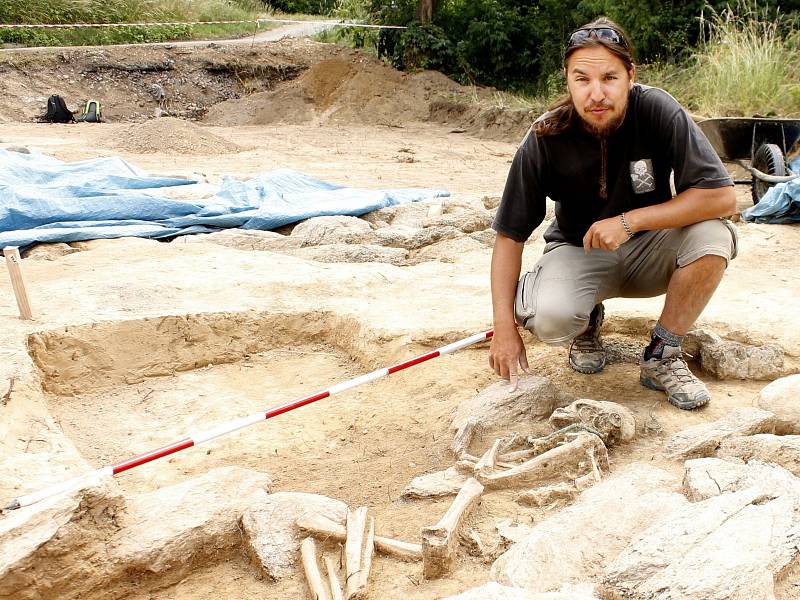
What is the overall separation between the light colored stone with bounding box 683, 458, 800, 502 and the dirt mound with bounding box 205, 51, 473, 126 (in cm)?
1163

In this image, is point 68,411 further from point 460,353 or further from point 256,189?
point 256,189

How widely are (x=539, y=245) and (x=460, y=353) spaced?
2.02m

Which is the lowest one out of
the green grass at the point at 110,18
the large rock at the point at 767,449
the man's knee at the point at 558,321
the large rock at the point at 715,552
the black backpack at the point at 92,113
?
the large rock at the point at 767,449

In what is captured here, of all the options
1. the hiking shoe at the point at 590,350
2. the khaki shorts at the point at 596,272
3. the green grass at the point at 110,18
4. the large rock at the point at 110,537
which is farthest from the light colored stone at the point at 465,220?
the green grass at the point at 110,18

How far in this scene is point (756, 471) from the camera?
7.02 ft

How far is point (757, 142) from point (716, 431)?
5.09m

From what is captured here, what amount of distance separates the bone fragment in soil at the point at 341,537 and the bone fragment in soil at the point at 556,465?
0.37 m

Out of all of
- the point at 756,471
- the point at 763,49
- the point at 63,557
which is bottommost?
the point at 63,557

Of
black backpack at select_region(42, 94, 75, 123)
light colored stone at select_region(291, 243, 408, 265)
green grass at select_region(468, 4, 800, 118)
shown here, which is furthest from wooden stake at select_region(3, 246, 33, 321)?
black backpack at select_region(42, 94, 75, 123)

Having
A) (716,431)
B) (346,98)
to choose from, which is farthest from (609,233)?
(346,98)

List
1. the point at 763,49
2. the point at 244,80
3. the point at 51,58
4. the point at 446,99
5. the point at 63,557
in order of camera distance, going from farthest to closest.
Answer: the point at 244,80, the point at 51,58, the point at 446,99, the point at 763,49, the point at 63,557

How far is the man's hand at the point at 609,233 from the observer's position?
2.73 m

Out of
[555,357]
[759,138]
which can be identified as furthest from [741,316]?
[759,138]

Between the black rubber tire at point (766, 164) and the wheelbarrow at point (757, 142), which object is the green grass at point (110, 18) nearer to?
the wheelbarrow at point (757, 142)
